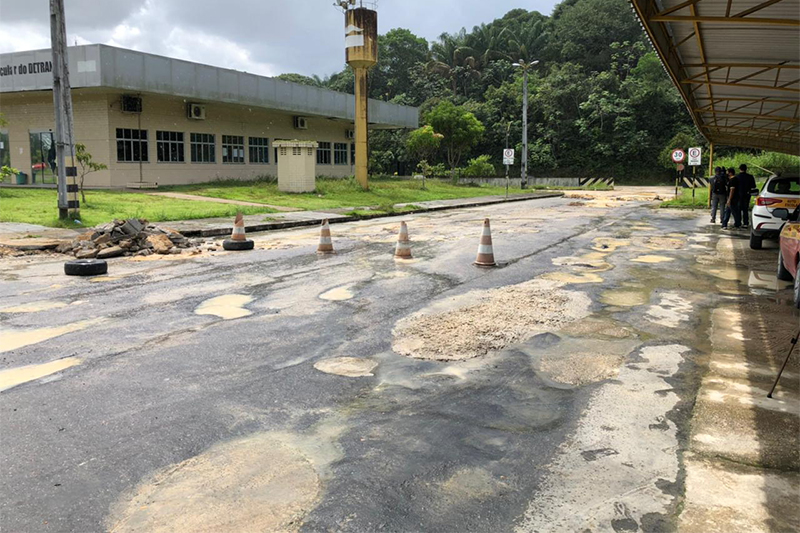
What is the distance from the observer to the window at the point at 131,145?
28608 millimetres

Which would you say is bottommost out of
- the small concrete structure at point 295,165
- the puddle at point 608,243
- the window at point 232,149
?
the puddle at point 608,243

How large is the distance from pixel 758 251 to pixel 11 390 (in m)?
13.3

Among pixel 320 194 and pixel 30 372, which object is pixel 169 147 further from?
pixel 30 372

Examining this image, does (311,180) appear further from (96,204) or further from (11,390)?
(11,390)

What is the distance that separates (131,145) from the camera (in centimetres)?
2920

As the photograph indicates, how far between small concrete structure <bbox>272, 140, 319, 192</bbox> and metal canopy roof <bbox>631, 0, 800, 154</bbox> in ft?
53.8

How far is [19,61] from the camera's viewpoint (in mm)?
27828

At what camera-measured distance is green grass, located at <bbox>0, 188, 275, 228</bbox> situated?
17.0 m

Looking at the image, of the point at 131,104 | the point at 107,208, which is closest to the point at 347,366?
the point at 107,208

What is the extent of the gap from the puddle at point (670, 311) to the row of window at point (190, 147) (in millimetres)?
26439

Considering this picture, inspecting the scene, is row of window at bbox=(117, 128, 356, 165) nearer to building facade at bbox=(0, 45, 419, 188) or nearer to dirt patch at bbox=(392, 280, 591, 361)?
building facade at bbox=(0, 45, 419, 188)

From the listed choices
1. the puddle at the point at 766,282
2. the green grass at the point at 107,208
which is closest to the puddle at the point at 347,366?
the puddle at the point at 766,282

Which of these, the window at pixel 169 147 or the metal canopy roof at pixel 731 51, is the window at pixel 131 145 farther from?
the metal canopy roof at pixel 731 51

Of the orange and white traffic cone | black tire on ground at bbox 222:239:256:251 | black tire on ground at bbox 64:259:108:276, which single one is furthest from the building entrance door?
black tire on ground at bbox 64:259:108:276
